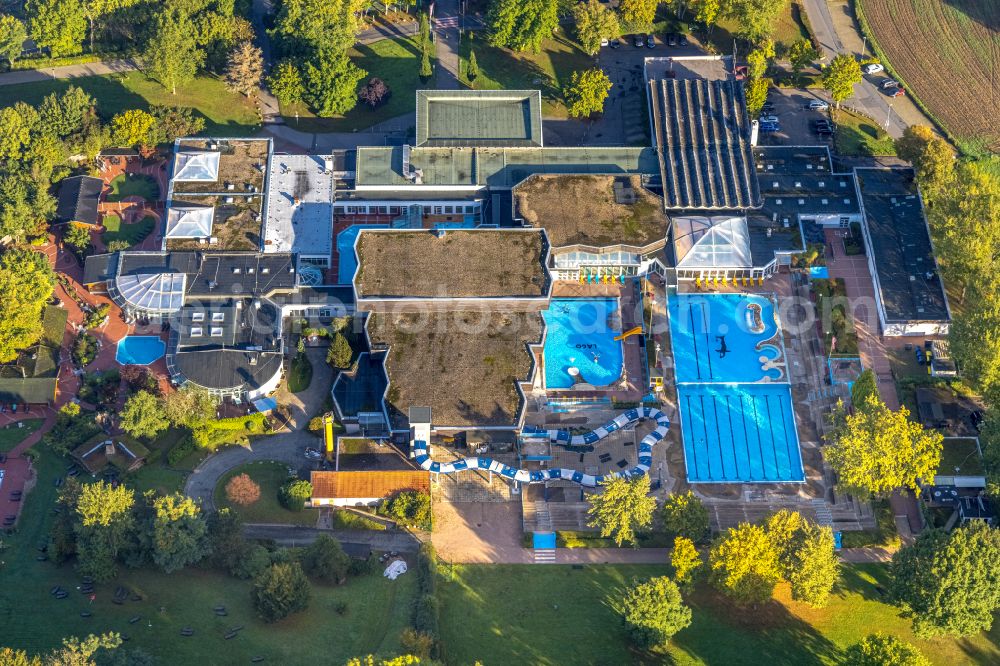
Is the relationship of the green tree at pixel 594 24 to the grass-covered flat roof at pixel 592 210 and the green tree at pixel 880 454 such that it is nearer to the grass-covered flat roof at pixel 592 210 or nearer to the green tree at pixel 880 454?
the grass-covered flat roof at pixel 592 210

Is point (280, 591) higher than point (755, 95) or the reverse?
the reverse

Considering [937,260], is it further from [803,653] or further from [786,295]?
[803,653]

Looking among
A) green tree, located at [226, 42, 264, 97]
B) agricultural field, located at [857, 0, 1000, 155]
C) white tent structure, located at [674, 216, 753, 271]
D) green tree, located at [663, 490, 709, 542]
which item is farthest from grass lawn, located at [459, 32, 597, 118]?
green tree, located at [663, 490, 709, 542]

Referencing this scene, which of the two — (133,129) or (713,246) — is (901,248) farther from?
(133,129)

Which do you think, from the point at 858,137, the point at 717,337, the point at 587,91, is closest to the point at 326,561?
the point at 717,337

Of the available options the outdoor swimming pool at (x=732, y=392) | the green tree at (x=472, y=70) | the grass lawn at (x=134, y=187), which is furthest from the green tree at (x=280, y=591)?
the green tree at (x=472, y=70)

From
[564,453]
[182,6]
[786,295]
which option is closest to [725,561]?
[564,453]
